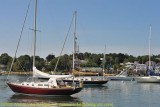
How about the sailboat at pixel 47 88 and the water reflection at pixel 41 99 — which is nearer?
the water reflection at pixel 41 99

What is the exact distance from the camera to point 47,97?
5475 cm

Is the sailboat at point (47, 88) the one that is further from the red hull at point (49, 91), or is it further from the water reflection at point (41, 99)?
the water reflection at point (41, 99)

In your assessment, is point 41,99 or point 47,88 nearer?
point 41,99

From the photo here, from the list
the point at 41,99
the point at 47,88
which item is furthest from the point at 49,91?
the point at 41,99

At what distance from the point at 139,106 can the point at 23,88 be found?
17.5 m

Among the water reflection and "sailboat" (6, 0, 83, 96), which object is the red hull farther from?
the water reflection

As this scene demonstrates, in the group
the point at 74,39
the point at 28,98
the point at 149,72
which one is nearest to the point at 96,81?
the point at 74,39

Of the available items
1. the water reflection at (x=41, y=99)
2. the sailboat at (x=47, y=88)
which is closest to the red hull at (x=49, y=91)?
the sailboat at (x=47, y=88)

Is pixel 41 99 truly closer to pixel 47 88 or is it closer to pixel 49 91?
pixel 49 91

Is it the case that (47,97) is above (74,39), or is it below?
below

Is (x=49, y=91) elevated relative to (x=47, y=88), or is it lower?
lower

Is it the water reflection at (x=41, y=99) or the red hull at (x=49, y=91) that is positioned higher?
the red hull at (x=49, y=91)

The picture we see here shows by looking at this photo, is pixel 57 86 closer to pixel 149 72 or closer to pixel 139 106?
pixel 139 106

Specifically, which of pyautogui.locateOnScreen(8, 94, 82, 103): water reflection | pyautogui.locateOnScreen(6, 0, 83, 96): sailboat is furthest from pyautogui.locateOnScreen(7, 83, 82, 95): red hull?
pyautogui.locateOnScreen(8, 94, 82, 103): water reflection
